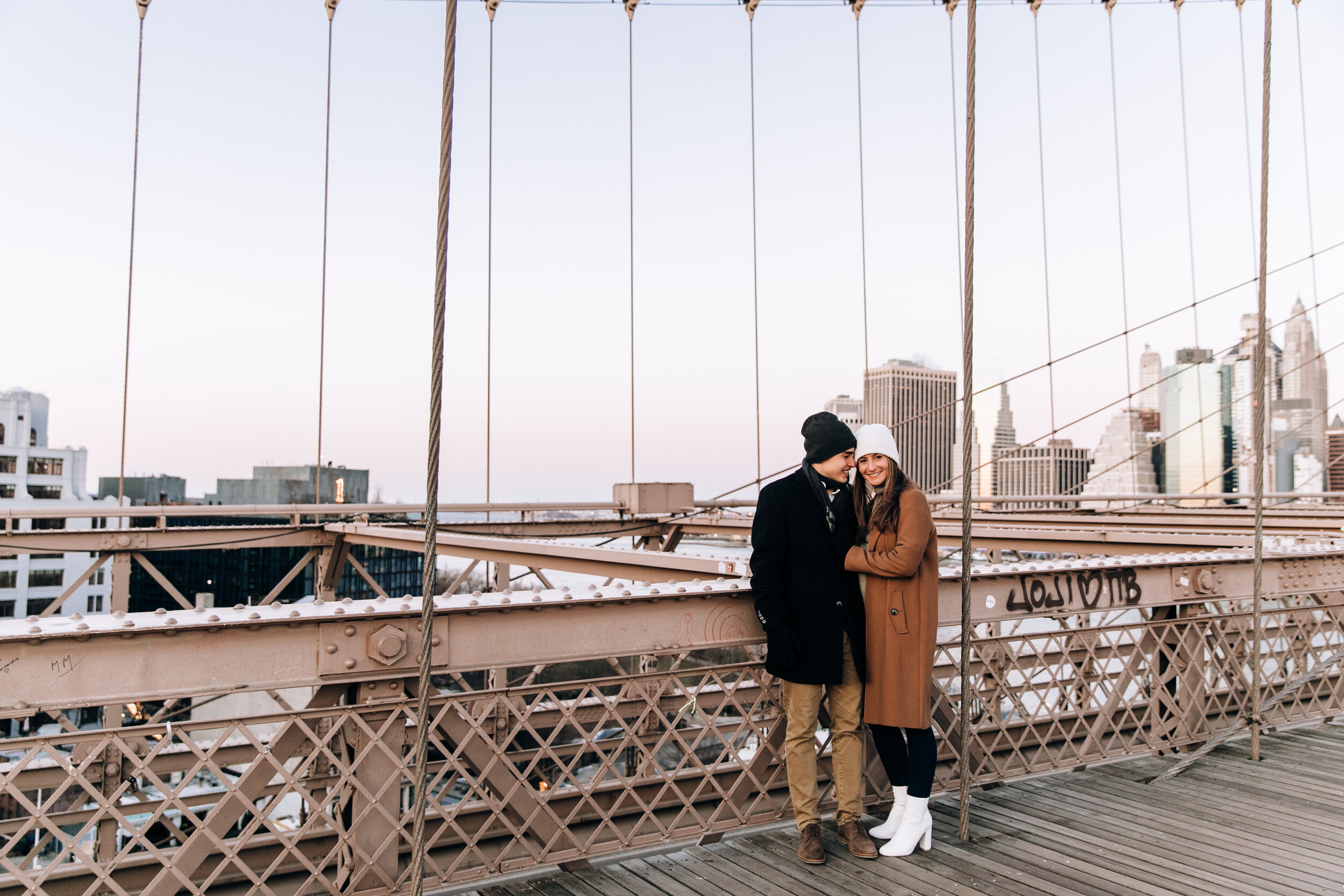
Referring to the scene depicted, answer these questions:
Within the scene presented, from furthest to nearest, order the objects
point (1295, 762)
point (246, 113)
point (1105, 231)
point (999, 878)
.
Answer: point (1105, 231)
point (246, 113)
point (1295, 762)
point (999, 878)

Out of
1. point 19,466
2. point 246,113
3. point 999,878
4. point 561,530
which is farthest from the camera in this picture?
point 19,466

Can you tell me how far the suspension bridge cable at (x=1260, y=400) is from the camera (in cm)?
423

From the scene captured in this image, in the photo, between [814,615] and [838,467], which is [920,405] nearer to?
[838,467]

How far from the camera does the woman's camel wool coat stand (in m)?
3.09

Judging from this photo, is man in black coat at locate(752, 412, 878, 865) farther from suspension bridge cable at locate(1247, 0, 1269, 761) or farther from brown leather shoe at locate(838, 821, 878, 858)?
suspension bridge cable at locate(1247, 0, 1269, 761)

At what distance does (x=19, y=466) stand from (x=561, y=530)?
6123 cm

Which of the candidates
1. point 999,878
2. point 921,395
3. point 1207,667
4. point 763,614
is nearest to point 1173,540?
point 1207,667

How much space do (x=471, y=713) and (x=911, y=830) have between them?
170 centimetres

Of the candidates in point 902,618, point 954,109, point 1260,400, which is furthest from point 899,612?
point 954,109

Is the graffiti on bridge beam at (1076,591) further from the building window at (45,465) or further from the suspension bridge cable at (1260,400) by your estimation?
the building window at (45,465)

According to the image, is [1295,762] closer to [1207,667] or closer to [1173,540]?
[1207,667]

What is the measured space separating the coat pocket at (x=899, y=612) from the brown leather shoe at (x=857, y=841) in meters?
0.77

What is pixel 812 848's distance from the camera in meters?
3.12

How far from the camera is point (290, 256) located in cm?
2267
